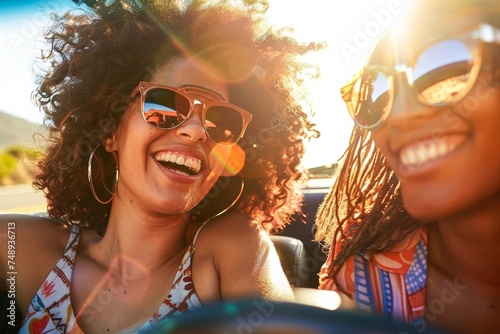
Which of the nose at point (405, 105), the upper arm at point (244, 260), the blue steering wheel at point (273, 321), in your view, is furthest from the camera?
the upper arm at point (244, 260)

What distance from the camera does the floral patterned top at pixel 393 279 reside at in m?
1.67

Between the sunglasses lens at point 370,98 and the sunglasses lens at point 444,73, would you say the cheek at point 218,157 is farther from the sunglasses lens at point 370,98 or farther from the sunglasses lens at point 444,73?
the sunglasses lens at point 444,73

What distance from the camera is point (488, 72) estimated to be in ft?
4.09

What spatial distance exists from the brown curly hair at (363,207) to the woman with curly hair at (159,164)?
27 cm

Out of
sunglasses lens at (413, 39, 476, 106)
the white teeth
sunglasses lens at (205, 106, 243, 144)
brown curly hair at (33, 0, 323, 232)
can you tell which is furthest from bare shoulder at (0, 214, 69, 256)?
sunglasses lens at (413, 39, 476, 106)

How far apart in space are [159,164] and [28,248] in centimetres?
75

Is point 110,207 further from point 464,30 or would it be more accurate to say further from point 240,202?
point 464,30

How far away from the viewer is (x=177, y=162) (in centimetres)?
209

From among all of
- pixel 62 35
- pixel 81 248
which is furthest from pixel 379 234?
pixel 62 35

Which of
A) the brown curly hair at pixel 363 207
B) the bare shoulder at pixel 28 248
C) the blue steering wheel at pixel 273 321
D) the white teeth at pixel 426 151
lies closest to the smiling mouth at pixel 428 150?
the white teeth at pixel 426 151

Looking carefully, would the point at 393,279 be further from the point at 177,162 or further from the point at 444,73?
the point at 177,162

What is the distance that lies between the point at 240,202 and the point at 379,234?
0.97m

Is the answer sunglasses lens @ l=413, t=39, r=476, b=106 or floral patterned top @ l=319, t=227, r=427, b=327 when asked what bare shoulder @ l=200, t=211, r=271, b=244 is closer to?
floral patterned top @ l=319, t=227, r=427, b=327

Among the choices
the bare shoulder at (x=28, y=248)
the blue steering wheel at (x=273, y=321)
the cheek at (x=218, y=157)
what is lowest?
the bare shoulder at (x=28, y=248)
